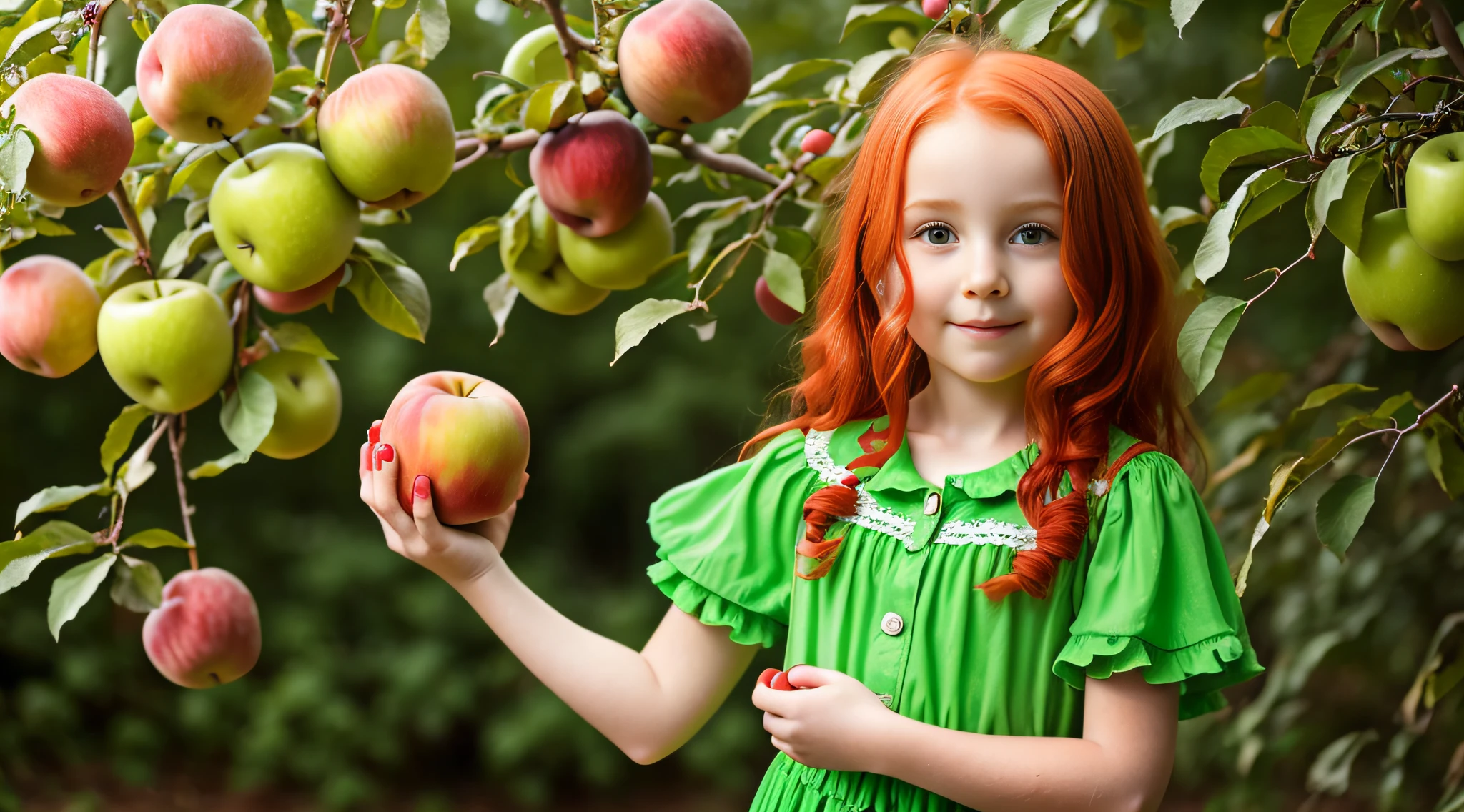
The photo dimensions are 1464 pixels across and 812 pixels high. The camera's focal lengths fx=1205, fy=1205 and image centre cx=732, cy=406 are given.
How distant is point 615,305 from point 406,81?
1868mm

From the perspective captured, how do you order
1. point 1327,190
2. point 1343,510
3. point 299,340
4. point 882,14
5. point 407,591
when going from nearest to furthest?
1. point 1327,190
2. point 1343,510
3. point 299,340
4. point 882,14
5. point 407,591

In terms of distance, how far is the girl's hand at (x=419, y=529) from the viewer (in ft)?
2.01

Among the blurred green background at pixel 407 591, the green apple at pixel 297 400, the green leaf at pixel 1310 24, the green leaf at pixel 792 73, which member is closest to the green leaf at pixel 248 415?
the green apple at pixel 297 400

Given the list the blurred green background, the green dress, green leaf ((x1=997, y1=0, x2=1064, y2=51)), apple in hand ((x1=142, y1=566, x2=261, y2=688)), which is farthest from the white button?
the blurred green background

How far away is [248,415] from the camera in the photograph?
2.30 ft

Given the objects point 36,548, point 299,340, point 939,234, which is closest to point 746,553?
point 939,234

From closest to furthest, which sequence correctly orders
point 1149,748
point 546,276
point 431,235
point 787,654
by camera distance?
1. point 1149,748
2. point 787,654
3. point 546,276
4. point 431,235

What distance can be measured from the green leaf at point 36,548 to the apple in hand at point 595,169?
337mm

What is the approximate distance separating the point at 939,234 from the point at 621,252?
0.24 meters

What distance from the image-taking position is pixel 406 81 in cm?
67

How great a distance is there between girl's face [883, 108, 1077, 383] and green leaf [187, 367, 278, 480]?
0.38m

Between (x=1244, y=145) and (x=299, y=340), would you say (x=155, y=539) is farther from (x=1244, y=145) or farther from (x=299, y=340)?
→ (x=1244, y=145)

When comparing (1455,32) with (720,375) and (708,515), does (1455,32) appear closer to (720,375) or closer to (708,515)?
(708,515)

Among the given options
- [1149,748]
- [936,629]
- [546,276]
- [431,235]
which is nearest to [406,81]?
[546,276]
